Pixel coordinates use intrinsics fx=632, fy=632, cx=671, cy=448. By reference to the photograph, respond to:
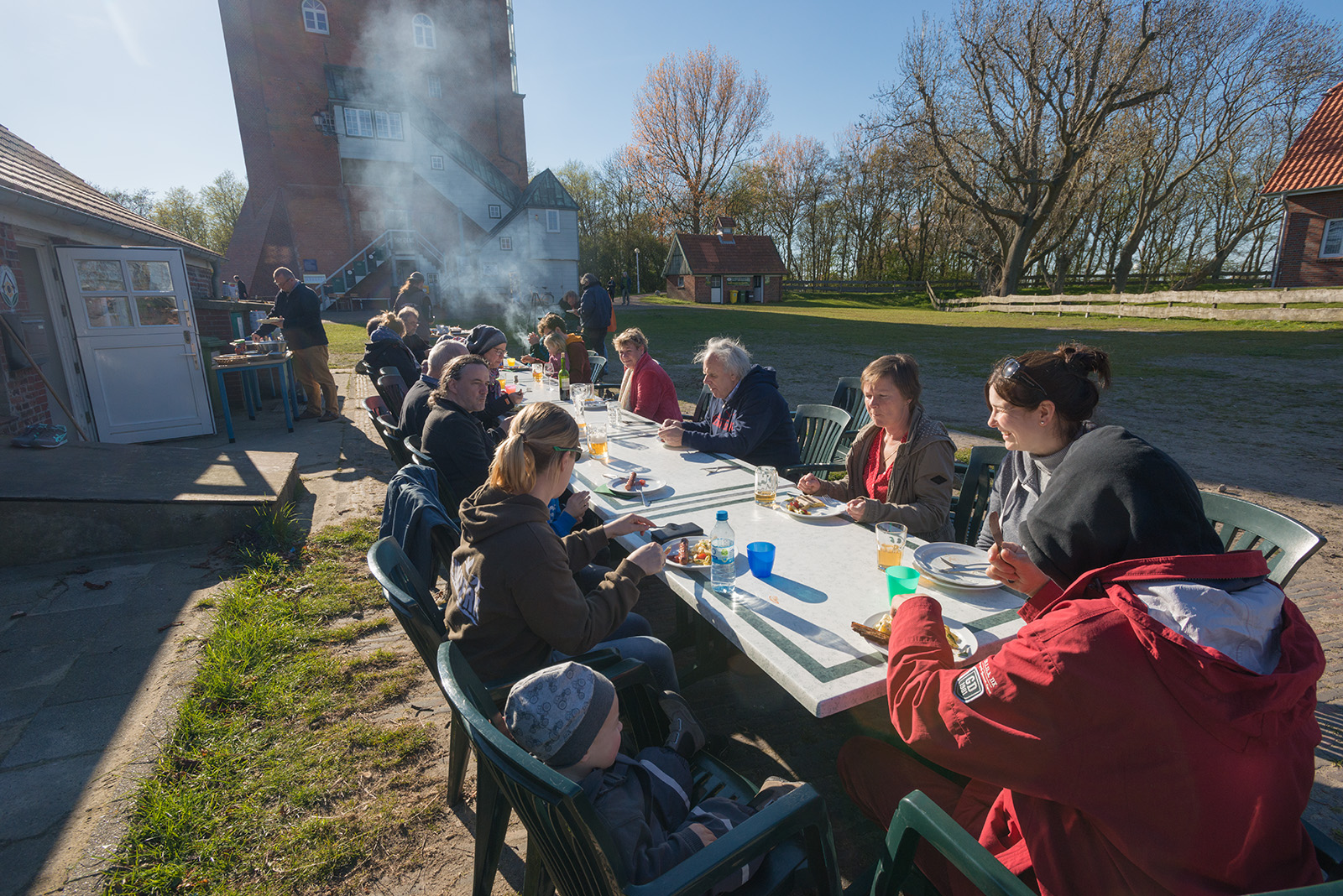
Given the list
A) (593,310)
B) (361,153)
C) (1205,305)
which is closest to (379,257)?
(361,153)

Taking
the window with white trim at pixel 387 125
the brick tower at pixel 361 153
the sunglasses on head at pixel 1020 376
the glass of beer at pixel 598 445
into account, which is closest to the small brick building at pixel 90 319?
the glass of beer at pixel 598 445

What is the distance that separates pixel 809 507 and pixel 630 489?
2.96 feet

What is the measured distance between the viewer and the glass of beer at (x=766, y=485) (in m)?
3.04

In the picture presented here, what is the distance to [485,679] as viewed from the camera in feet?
7.09

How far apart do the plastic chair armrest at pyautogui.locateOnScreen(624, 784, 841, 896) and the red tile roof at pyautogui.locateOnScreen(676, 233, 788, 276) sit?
38.9 metres

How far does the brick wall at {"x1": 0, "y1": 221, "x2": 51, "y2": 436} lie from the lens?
6.08 meters

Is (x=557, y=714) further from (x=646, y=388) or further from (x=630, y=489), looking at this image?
(x=646, y=388)

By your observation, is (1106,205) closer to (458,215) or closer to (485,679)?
(458,215)

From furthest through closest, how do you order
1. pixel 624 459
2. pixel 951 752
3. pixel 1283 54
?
pixel 1283 54
pixel 624 459
pixel 951 752

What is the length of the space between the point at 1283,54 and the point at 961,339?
70.1 ft

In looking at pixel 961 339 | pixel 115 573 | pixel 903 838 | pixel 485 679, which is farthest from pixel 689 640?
pixel 961 339

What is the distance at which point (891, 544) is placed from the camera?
2.31 m

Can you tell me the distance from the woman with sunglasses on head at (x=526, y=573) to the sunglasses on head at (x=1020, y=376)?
1343mm

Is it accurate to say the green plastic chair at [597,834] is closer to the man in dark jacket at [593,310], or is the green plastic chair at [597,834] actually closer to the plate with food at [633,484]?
the plate with food at [633,484]
